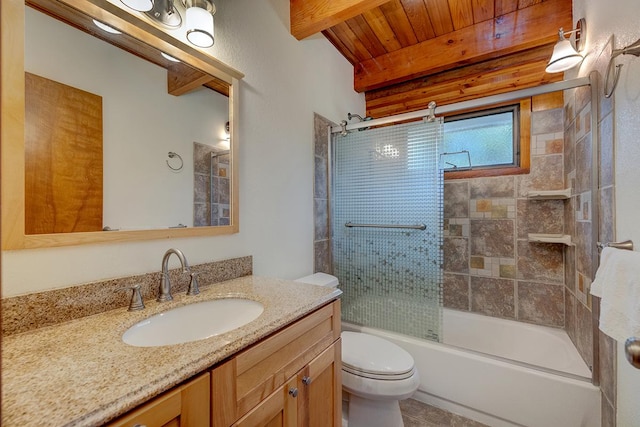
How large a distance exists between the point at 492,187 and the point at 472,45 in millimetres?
1062

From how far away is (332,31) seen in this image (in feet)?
7.20

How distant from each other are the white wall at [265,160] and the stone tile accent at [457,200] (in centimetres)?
121

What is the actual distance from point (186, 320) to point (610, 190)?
186cm

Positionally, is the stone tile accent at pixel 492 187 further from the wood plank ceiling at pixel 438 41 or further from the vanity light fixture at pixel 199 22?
the vanity light fixture at pixel 199 22

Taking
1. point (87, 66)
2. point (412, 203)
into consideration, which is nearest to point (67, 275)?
point (87, 66)

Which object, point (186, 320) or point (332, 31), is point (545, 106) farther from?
point (186, 320)

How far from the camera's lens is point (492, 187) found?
7.68 feet

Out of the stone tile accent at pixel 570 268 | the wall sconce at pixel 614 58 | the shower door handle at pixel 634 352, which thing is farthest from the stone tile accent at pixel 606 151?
the shower door handle at pixel 634 352

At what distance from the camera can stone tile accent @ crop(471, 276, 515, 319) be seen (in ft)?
7.45

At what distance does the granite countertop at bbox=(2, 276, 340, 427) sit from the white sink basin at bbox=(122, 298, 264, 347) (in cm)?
4

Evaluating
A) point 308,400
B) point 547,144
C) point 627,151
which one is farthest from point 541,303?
point 308,400

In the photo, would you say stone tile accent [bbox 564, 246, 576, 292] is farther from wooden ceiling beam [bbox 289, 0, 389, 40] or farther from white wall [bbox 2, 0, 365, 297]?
A: wooden ceiling beam [bbox 289, 0, 389, 40]

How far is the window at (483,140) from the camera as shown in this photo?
7.66 ft

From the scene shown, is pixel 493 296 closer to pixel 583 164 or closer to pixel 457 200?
pixel 457 200
